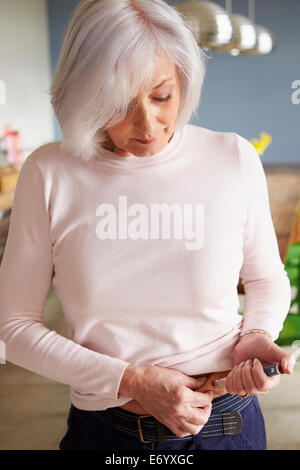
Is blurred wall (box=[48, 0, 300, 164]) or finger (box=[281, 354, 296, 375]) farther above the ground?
blurred wall (box=[48, 0, 300, 164])

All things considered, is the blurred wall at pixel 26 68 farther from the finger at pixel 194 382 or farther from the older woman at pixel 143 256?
the finger at pixel 194 382

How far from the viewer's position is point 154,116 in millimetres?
804

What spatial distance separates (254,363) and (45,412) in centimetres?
191

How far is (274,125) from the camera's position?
6.56 metres

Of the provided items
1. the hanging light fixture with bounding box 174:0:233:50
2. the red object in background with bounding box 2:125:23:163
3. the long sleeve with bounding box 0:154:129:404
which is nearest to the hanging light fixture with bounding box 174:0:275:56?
the hanging light fixture with bounding box 174:0:233:50

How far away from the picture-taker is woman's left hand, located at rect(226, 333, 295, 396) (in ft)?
2.56

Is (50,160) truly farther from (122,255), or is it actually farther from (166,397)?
(166,397)

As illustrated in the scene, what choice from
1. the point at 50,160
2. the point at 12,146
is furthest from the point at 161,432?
the point at 12,146

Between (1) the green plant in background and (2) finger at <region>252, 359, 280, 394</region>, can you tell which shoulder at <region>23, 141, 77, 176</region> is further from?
(1) the green plant in background

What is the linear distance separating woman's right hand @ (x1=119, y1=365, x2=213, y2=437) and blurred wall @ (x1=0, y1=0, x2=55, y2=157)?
478 cm

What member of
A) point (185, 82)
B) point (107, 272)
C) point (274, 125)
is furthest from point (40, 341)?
point (274, 125)

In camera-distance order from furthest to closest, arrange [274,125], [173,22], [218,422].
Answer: [274,125], [218,422], [173,22]
